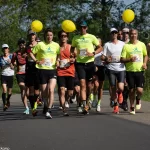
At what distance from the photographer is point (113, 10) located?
5750cm

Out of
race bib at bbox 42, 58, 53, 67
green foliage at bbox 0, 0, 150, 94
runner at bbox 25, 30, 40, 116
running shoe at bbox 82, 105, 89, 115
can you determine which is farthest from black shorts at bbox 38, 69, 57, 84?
green foliage at bbox 0, 0, 150, 94

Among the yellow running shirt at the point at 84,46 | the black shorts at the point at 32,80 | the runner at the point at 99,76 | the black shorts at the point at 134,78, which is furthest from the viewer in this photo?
the runner at the point at 99,76

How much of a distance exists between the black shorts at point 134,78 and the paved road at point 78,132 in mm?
683

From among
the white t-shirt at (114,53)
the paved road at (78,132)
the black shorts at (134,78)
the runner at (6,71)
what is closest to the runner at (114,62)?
the white t-shirt at (114,53)

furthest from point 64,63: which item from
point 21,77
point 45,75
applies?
point 21,77

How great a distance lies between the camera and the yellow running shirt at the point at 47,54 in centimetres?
1352

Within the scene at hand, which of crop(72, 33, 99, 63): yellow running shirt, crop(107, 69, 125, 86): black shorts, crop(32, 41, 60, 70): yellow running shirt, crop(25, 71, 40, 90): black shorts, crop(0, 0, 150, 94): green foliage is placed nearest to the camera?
crop(32, 41, 60, 70): yellow running shirt

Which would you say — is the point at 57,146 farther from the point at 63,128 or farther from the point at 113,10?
the point at 113,10

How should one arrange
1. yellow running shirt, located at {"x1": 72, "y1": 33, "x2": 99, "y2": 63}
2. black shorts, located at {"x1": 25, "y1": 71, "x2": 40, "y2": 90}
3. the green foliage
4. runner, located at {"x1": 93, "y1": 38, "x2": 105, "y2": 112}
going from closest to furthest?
yellow running shirt, located at {"x1": 72, "y1": 33, "x2": 99, "y2": 63}, black shorts, located at {"x1": 25, "y1": 71, "x2": 40, "y2": 90}, runner, located at {"x1": 93, "y1": 38, "x2": 105, "y2": 112}, the green foliage

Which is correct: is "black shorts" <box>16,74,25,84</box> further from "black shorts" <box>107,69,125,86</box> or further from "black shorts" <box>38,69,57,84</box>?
"black shorts" <box>107,69,125,86</box>

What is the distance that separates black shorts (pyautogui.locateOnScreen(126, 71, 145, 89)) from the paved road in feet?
2.24

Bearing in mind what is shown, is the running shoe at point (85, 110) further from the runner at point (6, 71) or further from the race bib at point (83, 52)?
the runner at point (6, 71)

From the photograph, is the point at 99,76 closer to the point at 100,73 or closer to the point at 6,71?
the point at 100,73

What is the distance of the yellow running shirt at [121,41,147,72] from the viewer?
1384 cm
